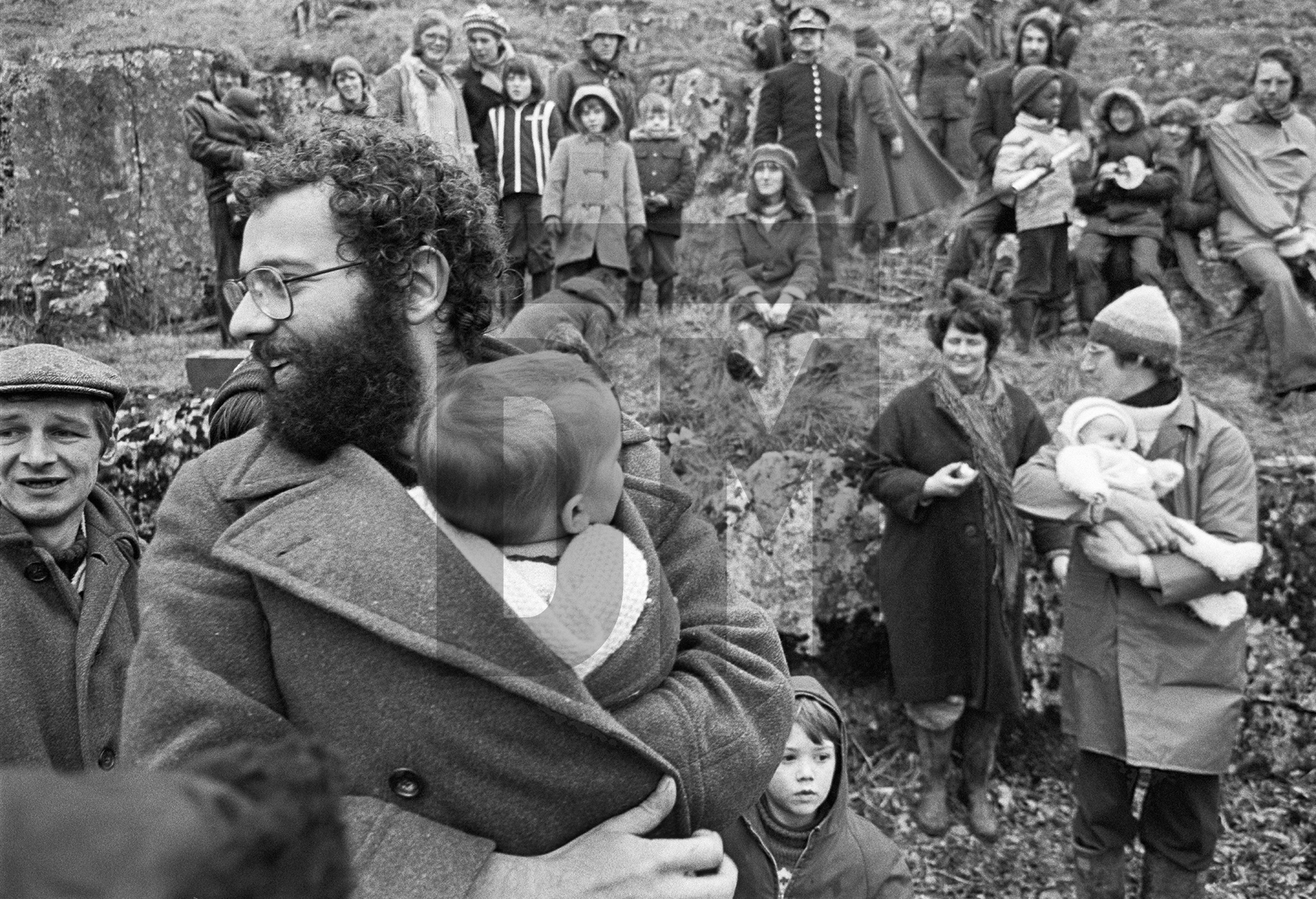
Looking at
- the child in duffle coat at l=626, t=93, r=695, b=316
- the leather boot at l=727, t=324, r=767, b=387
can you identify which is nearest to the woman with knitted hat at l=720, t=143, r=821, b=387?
the leather boot at l=727, t=324, r=767, b=387

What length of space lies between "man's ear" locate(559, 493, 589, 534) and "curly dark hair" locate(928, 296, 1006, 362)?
367 cm

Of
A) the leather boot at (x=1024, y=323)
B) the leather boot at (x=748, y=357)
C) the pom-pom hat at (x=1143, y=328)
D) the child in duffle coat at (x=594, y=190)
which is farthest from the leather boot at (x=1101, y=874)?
the child in duffle coat at (x=594, y=190)

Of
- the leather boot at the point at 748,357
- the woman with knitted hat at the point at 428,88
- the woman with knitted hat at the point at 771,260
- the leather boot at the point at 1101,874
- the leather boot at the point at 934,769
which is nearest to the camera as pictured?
the leather boot at the point at 1101,874

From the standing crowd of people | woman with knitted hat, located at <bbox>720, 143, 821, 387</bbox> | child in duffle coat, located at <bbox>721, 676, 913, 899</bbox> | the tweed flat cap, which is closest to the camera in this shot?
the standing crowd of people

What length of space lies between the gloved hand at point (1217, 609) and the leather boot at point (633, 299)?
A: 14.7 feet

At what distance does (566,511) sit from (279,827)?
0.99 metres

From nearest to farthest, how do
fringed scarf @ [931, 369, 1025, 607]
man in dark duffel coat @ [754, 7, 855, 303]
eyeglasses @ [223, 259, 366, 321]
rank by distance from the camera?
eyeglasses @ [223, 259, 366, 321], fringed scarf @ [931, 369, 1025, 607], man in dark duffel coat @ [754, 7, 855, 303]

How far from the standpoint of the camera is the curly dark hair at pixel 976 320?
199 inches

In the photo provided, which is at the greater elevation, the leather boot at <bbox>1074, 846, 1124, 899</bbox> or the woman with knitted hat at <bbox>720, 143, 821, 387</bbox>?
the woman with knitted hat at <bbox>720, 143, 821, 387</bbox>

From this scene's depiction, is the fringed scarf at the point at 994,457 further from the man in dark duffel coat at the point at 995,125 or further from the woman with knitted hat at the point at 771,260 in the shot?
the man in dark duffel coat at the point at 995,125

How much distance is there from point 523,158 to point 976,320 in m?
3.93

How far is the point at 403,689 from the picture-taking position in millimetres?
1545

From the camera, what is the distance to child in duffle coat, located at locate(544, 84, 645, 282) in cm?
750

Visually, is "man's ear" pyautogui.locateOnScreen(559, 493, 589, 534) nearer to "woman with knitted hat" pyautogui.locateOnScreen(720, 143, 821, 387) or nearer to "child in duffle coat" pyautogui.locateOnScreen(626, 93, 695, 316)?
"woman with knitted hat" pyautogui.locateOnScreen(720, 143, 821, 387)
